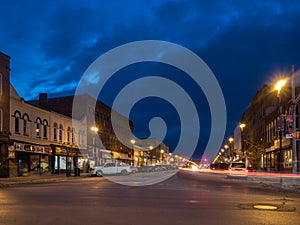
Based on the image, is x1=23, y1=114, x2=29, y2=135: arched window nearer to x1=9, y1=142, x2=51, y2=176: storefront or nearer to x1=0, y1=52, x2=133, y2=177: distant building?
x1=0, y1=52, x2=133, y2=177: distant building

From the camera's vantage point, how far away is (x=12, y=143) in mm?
39219

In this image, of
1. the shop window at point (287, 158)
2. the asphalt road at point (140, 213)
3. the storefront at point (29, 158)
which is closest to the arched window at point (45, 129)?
the storefront at point (29, 158)

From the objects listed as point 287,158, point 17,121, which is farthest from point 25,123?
point 287,158

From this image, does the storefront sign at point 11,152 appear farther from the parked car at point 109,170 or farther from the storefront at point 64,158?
the parked car at point 109,170

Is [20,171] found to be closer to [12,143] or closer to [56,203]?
[12,143]

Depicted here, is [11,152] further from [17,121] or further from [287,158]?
[287,158]

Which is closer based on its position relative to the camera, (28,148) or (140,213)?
(140,213)

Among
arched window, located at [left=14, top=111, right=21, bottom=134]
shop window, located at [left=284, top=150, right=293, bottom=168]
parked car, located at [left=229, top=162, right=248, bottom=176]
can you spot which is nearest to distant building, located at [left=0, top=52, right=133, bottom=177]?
arched window, located at [left=14, top=111, right=21, bottom=134]

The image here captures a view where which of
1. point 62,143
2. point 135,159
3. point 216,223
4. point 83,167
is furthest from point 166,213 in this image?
point 135,159

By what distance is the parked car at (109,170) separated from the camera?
47.1 metres

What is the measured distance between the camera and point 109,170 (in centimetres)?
4862

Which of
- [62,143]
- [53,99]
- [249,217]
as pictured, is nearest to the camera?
[249,217]

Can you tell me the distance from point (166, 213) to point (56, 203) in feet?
15.3

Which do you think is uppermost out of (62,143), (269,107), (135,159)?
(269,107)
